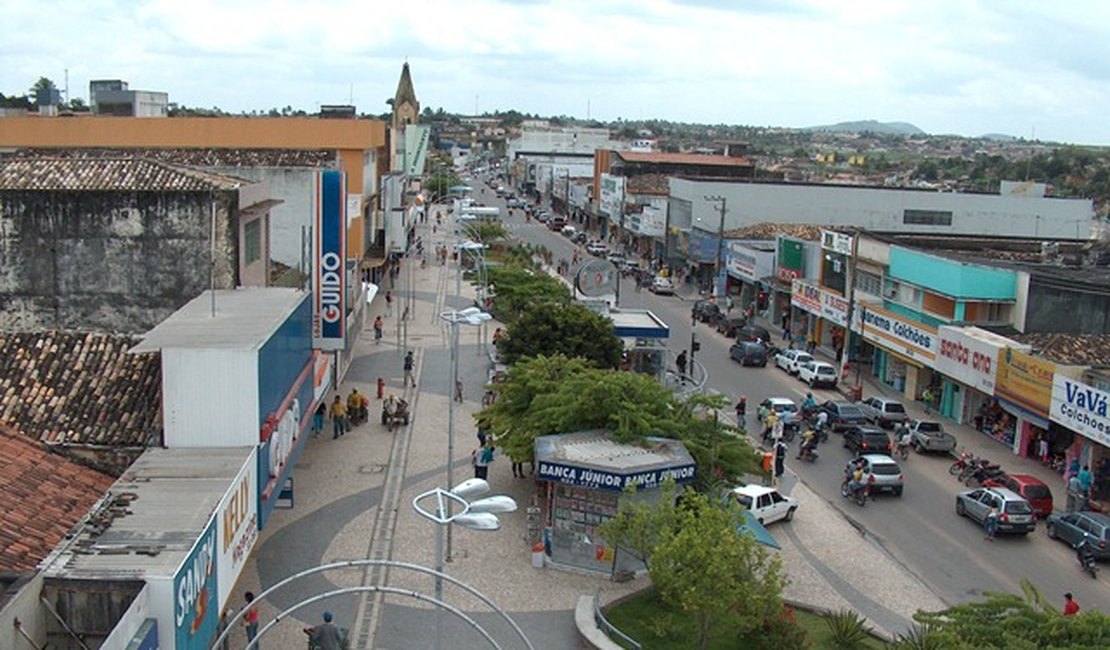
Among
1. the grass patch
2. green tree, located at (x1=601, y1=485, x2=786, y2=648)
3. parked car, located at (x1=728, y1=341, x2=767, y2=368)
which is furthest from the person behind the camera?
parked car, located at (x1=728, y1=341, x2=767, y2=368)

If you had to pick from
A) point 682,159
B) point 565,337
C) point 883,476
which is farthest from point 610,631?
point 682,159

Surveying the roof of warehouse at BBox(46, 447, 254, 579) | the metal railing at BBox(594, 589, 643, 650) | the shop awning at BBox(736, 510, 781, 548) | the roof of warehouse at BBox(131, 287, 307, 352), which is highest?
the roof of warehouse at BBox(131, 287, 307, 352)

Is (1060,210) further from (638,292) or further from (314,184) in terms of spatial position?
(314,184)

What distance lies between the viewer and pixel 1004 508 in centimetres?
2745

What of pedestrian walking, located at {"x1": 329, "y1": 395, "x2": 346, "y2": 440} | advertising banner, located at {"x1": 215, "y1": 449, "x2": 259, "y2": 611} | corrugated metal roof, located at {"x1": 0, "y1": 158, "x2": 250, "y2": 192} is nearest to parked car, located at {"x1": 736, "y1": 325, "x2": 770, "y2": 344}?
pedestrian walking, located at {"x1": 329, "y1": 395, "x2": 346, "y2": 440}

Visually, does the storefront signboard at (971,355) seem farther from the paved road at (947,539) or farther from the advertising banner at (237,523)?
the advertising banner at (237,523)

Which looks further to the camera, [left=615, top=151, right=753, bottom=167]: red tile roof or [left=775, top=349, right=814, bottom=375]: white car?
[left=615, top=151, right=753, bottom=167]: red tile roof

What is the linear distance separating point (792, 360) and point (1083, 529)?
2001cm

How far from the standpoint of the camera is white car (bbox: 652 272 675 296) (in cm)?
6894

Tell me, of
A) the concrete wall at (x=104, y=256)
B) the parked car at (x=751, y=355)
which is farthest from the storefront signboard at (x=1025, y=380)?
the concrete wall at (x=104, y=256)

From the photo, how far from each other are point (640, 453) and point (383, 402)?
14874 millimetres

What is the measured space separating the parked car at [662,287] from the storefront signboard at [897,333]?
22.2 meters

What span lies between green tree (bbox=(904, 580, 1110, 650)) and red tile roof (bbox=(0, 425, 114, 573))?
11.6 meters

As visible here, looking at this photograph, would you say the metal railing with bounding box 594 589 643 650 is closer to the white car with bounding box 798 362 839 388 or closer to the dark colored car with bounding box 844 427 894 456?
the dark colored car with bounding box 844 427 894 456
